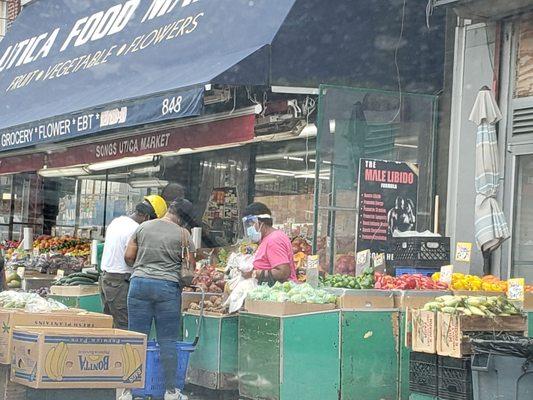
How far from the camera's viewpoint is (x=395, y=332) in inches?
370

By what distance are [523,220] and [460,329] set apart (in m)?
3.29

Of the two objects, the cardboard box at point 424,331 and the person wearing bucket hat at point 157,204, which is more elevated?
the person wearing bucket hat at point 157,204

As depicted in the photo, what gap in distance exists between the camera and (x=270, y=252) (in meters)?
9.74

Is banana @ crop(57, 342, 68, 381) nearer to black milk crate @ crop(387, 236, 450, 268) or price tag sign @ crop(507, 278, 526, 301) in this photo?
price tag sign @ crop(507, 278, 526, 301)

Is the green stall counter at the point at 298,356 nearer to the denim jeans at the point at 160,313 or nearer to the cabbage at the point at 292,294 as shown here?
the cabbage at the point at 292,294

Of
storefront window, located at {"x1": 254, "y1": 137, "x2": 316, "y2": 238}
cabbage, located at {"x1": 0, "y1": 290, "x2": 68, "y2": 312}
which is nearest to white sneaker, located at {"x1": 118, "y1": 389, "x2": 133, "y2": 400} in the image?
cabbage, located at {"x1": 0, "y1": 290, "x2": 68, "y2": 312}

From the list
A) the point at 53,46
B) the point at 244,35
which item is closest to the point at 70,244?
the point at 53,46

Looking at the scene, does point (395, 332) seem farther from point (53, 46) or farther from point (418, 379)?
point (53, 46)

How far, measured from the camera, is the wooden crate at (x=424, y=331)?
26.7ft

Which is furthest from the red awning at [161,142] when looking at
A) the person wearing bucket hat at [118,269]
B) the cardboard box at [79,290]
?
the cardboard box at [79,290]

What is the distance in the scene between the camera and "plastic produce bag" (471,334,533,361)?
7242 millimetres

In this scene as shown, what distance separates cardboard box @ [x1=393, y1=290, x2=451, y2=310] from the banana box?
305cm

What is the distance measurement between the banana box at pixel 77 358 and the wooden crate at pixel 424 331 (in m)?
2.42

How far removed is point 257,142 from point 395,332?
18.1 ft
